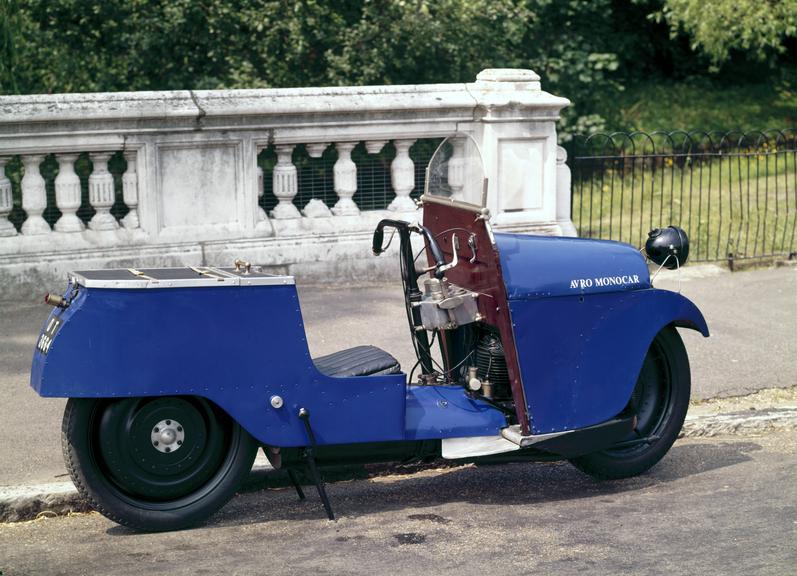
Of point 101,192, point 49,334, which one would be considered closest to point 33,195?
point 101,192

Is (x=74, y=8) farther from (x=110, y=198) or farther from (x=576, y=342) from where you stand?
(x=576, y=342)

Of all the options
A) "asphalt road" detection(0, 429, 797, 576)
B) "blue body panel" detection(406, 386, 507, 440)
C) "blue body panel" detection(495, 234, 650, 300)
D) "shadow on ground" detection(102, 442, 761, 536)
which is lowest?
"shadow on ground" detection(102, 442, 761, 536)

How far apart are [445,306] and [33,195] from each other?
13.5 ft

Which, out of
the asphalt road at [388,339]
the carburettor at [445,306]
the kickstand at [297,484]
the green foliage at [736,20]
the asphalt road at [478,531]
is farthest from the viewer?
the green foliage at [736,20]

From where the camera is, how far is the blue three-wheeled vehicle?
491 centimetres

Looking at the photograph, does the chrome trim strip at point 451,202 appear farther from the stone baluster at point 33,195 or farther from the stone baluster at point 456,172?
the stone baluster at point 33,195

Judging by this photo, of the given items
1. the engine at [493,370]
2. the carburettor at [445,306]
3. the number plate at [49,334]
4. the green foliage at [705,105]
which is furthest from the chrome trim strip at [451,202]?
the green foliage at [705,105]

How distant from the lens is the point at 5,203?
831 centimetres

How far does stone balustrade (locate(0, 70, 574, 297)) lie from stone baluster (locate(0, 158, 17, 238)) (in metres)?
0.02

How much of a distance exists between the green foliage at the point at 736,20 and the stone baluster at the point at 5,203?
10909 millimetres

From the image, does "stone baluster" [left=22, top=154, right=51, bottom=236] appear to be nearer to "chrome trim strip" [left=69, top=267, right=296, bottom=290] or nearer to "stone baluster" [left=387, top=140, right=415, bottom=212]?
"stone baluster" [left=387, top=140, right=415, bottom=212]

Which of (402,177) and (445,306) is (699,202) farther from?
(445,306)

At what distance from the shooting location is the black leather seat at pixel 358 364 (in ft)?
17.6

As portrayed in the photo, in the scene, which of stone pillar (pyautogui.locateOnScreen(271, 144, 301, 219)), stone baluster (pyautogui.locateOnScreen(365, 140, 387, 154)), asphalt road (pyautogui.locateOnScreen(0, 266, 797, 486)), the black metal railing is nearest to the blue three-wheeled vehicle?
asphalt road (pyautogui.locateOnScreen(0, 266, 797, 486))
